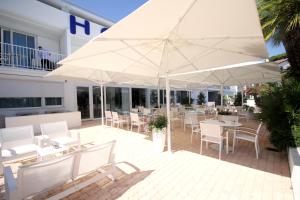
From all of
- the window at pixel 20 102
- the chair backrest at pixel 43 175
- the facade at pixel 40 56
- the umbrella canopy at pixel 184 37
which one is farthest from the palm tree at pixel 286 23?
the window at pixel 20 102

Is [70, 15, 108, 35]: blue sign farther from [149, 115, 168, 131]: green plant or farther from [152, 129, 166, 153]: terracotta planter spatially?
[152, 129, 166, 153]: terracotta planter

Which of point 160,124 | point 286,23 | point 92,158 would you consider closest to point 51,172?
point 92,158

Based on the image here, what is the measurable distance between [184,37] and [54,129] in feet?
14.6

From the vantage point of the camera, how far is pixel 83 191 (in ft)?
9.86

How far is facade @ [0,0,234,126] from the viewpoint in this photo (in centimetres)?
838

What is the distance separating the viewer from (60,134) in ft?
16.4

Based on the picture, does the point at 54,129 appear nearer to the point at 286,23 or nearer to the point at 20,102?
the point at 20,102

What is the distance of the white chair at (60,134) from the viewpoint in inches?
177

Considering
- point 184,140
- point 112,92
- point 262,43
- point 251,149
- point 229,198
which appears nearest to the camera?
point 229,198

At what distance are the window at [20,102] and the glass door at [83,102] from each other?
7.79 ft

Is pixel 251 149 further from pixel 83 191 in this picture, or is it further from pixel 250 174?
pixel 83 191

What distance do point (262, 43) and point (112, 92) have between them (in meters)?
11.3

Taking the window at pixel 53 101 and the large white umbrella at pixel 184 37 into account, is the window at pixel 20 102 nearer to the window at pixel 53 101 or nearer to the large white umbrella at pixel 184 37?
the window at pixel 53 101

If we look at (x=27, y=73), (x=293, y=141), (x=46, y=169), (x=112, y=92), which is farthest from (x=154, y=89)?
(x=46, y=169)
